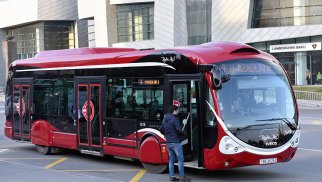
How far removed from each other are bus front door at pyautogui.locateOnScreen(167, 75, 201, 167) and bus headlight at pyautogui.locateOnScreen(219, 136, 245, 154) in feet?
2.05

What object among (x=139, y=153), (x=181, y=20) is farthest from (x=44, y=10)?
(x=139, y=153)

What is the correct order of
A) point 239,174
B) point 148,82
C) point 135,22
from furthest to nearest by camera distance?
1. point 135,22
2. point 148,82
3. point 239,174

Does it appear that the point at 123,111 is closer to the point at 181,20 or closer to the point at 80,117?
the point at 80,117

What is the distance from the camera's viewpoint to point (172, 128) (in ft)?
38.5

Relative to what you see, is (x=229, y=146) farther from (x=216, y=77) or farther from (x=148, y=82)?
(x=148, y=82)

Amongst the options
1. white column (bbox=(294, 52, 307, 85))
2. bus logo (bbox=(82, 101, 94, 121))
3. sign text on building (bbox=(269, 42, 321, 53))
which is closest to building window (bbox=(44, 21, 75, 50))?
sign text on building (bbox=(269, 42, 321, 53))

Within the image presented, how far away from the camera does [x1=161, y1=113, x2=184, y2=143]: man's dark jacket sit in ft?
38.3

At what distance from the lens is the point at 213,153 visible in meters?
11.7

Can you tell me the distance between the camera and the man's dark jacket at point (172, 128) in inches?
460

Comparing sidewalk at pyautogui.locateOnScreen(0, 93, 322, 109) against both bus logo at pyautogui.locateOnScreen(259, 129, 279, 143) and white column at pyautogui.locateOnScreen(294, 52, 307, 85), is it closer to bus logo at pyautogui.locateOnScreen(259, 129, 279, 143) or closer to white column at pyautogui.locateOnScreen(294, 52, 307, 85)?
white column at pyautogui.locateOnScreen(294, 52, 307, 85)

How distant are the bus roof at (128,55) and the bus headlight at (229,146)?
157 cm

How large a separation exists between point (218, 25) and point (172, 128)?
171ft

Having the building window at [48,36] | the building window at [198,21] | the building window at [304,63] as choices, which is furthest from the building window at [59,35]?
the building window at [304,63]

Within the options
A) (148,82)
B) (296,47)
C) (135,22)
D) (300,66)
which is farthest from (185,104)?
(135,22)
